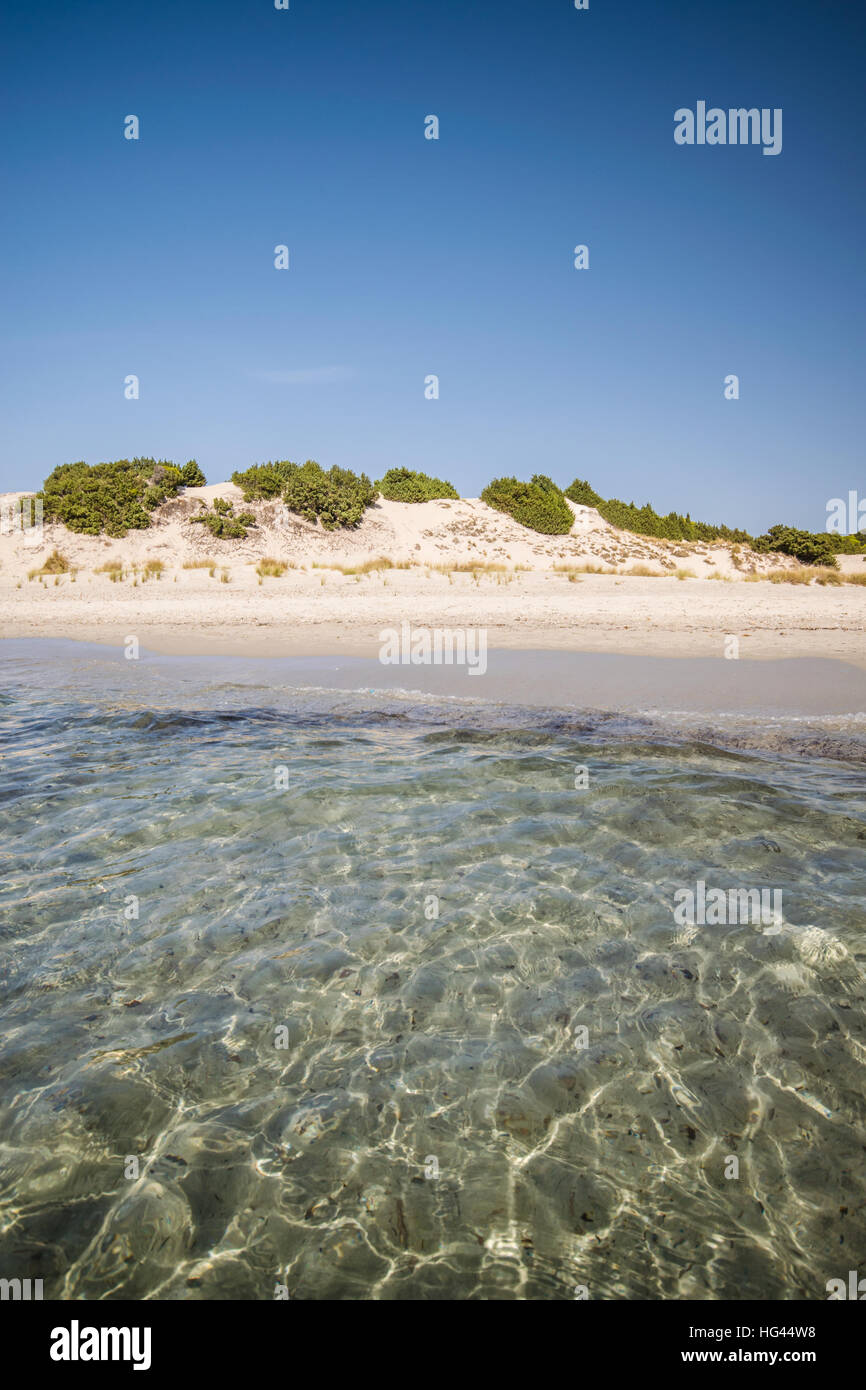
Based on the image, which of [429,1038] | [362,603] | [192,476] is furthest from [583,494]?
[429,1038]

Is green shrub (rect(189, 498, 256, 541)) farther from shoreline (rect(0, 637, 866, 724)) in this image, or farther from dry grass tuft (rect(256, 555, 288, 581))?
shoreline (rect(0, 637, 866, 724))

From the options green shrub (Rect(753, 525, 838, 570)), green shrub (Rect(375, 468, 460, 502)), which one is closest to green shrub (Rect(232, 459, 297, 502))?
green shrub (Rect(375, 468, 460, 502))

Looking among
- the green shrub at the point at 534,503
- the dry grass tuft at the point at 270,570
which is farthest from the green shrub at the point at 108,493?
the green shrub at the point at 534,503

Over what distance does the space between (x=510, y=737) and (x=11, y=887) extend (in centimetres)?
496

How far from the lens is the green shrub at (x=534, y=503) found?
3850 cm

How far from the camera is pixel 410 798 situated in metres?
6.29

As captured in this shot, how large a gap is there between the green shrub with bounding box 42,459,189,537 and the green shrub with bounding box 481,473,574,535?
55.6 ft

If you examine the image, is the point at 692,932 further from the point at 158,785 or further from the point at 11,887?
the point at 158,785

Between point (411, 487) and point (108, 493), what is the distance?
54.6 feet

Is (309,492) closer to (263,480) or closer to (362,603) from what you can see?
(263,480)

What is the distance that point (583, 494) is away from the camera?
4519 cm

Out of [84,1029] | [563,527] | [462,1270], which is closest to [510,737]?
[84,1029]

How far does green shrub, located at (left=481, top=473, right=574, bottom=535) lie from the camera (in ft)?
126

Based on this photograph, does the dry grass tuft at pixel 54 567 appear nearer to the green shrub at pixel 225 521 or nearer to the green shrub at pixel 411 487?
the green shrub at pixel 225 521
